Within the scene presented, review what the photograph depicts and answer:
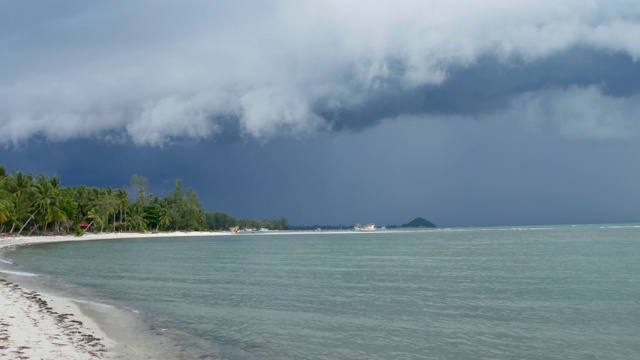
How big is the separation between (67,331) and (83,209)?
135 metres

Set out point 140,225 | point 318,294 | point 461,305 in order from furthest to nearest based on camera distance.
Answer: point 140,225 < point 318,294 < point 461,305

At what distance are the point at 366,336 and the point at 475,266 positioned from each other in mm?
31821

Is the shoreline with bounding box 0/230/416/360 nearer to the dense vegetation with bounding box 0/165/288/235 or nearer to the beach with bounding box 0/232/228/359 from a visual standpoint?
the beach with bounding box 0/232/228/359

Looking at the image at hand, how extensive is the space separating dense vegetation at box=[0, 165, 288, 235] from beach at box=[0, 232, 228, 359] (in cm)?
7380

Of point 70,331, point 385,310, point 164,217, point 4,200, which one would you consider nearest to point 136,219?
point 164,217

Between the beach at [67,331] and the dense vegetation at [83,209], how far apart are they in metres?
73.8

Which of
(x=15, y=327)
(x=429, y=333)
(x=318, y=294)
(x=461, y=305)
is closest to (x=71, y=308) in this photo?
(x=15, y=327)

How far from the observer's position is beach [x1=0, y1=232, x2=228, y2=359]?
1458 cm

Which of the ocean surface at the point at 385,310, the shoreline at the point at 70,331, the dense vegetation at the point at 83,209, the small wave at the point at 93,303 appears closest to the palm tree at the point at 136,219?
the dense vegetation at the point at 83,209

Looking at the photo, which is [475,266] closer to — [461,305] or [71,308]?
[461,305]

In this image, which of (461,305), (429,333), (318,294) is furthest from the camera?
(318,294)

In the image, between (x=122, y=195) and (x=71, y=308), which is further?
(x=122, y=195)

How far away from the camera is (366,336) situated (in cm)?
1834

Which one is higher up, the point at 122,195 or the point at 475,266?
the point at 122,195
